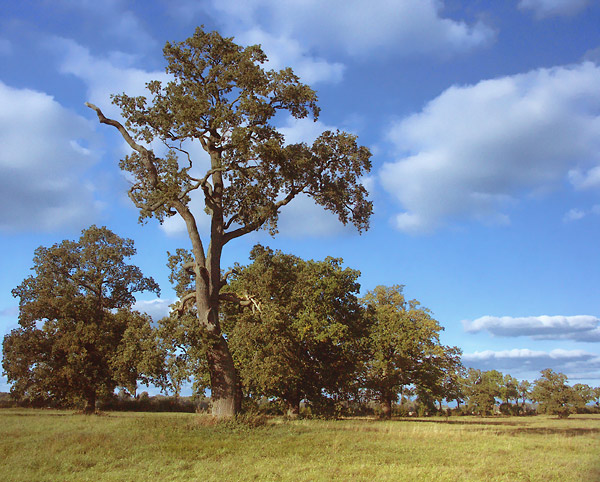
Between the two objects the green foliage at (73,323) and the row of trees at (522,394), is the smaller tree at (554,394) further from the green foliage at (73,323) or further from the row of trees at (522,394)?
the green foliage at (73,323)

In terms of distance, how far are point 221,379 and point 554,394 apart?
48814 millimetres

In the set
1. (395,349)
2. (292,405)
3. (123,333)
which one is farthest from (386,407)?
(123,333)

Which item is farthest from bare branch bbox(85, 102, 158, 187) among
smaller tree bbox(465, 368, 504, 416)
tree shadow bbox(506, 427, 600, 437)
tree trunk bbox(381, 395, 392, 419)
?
smaller tree bbox(465, 368, 504, 416)

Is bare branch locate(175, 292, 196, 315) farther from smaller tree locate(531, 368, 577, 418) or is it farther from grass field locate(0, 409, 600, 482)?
smaller tree locate(531, 368, 577, 418)

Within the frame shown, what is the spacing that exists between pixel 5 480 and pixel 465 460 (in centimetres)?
1275

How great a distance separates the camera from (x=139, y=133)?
2541 cm

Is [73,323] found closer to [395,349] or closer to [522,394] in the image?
[395,349]

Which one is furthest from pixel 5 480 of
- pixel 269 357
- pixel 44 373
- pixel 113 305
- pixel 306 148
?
pixel 113 305

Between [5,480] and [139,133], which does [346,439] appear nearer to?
[5,480]

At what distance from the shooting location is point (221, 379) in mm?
23094

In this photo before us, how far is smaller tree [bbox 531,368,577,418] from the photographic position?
55031mm

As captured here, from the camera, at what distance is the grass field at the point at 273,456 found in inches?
459

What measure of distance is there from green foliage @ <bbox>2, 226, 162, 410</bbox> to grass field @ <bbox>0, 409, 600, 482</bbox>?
18.3 m

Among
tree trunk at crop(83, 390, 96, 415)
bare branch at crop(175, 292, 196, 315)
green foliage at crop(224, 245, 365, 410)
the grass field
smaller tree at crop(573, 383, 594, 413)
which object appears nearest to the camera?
the grass field
